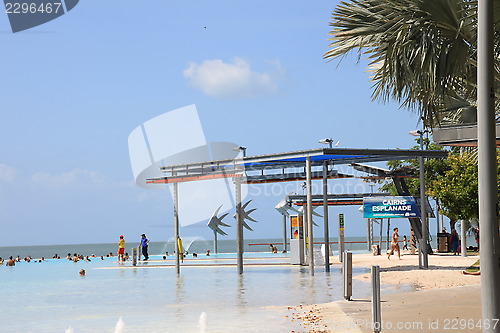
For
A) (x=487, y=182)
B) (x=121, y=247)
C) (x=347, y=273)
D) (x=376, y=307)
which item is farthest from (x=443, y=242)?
(x=487, y=182)

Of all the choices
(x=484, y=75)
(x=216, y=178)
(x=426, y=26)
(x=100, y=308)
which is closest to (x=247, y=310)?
(x=100, y=308)

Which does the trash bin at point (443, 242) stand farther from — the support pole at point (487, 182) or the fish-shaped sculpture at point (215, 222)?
the support pole at point (487, 182)

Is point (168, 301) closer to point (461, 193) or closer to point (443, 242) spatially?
point (461, 193)

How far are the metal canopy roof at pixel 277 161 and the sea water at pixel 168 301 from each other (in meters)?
4.11

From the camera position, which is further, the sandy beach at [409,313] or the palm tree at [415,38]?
the palm tree at [415,38]

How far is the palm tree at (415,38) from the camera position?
47.3 feet

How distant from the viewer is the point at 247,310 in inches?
651

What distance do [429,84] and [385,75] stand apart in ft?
3.53

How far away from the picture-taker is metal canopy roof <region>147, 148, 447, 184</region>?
2655 centimetres

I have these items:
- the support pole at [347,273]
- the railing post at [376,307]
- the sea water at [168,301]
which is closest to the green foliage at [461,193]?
the sea water at [168,301]

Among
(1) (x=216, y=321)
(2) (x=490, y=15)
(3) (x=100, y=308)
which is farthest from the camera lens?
(3) (x=100, y=308)

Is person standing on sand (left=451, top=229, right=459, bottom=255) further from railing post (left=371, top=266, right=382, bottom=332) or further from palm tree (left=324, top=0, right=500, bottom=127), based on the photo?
railing post (left=371, top=266, right=382, bottom=332)

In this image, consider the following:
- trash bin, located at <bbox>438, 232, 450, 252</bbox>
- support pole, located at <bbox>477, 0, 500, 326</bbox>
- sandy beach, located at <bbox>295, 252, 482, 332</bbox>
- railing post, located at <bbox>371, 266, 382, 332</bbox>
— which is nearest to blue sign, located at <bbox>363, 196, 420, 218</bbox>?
sandy beach, located at <bbox>295, 252, 482, 332</bbox>

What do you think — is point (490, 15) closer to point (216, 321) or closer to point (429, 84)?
point (429, 84)
